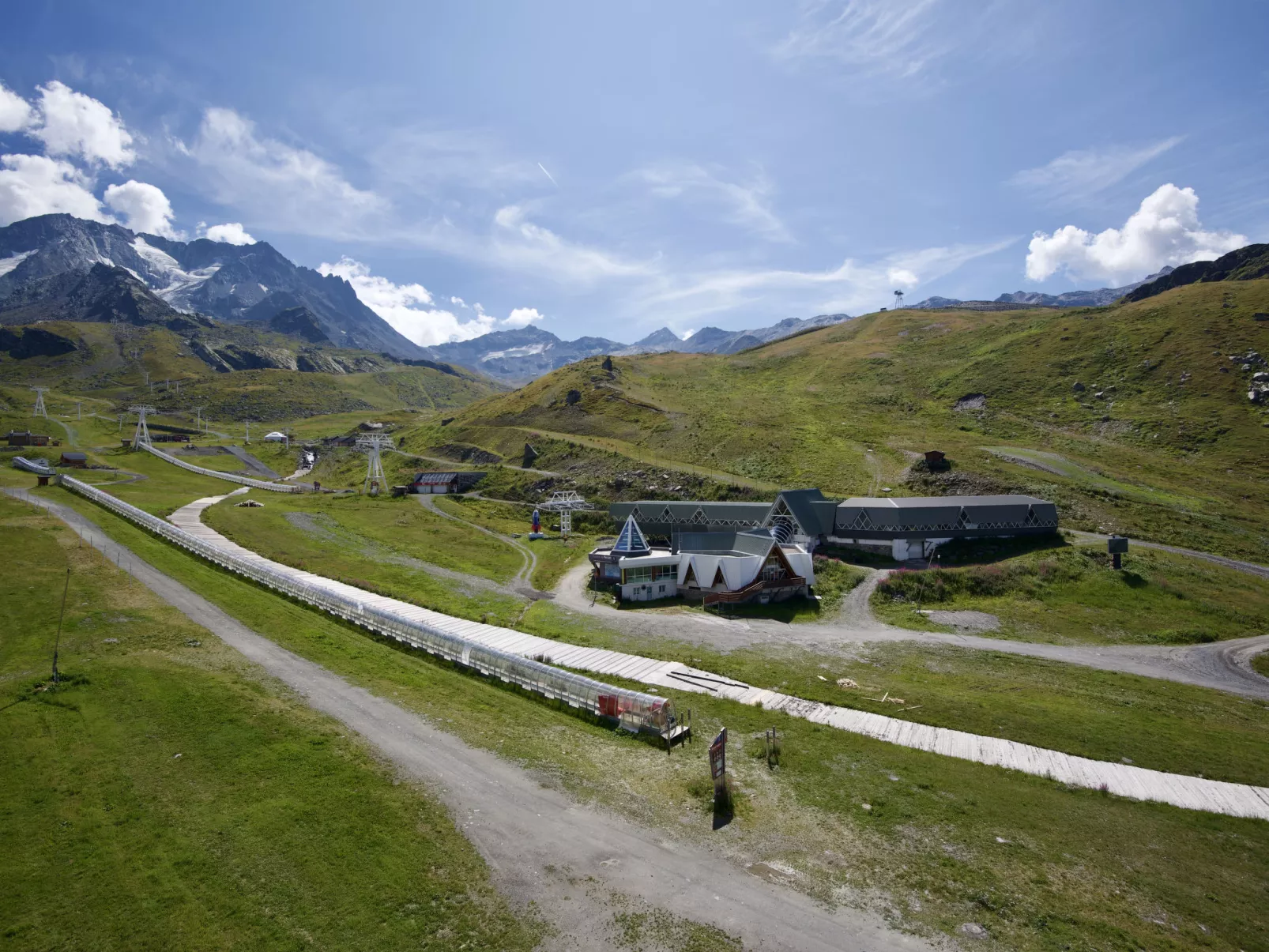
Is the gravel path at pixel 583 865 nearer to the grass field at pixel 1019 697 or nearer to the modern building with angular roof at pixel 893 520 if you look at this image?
the grass field at pixel 1019 697

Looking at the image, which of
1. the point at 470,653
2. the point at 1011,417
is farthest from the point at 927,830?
the point at 1011,417

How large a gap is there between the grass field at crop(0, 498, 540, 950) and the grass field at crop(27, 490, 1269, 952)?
229 inches

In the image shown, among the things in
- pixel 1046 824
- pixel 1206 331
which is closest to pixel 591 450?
pixel 1046 824

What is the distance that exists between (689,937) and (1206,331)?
181645 millimetres

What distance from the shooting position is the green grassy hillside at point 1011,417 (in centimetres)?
8988

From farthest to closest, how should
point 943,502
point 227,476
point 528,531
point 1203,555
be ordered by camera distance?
point 227,476
point 528,531
point 943,502
point 1203,555

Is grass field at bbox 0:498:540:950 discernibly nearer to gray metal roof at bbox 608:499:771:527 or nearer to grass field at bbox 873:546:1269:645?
grass field at bbox 873:546:1269:645

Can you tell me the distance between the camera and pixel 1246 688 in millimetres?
41750

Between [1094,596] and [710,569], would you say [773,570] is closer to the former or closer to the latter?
[710,569]

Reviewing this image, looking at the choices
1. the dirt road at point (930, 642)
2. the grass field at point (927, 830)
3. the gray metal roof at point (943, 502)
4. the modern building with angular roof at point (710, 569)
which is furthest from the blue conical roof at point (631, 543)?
the grass field at point (927, 830)

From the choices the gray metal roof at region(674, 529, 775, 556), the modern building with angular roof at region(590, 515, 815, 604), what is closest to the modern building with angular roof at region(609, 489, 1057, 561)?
the gray metal roof at region(674, 529, 775, 556)

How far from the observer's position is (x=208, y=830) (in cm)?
1970

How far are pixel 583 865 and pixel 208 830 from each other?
1235 cm

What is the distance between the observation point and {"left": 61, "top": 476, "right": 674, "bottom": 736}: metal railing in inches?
1125
